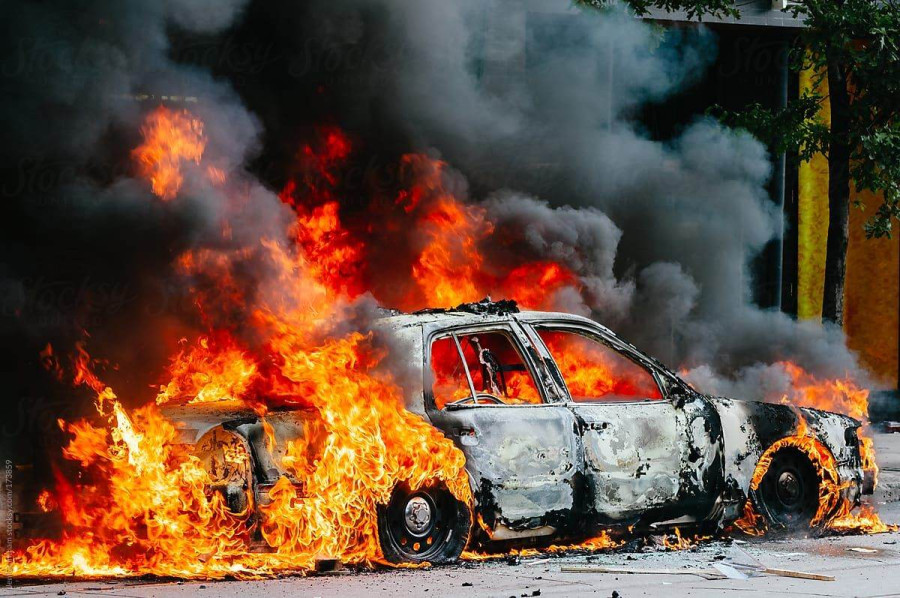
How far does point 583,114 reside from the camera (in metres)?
13.4

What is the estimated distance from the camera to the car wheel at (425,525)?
643cm

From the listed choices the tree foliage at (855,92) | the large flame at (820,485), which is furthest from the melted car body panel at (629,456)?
the tree foliage at (855,92)

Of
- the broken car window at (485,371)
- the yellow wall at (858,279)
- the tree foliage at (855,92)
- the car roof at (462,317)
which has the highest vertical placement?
the tree foliage at (855,92)

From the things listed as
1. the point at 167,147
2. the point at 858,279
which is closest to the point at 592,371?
the point at 167,147

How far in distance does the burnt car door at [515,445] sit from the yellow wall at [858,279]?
434 inches

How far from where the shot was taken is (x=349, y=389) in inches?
259

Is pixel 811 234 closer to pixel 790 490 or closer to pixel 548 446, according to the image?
pixel 790 490

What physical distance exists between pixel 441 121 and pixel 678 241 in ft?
11.3

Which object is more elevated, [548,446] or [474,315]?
[474,315]

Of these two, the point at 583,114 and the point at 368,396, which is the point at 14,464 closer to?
the point at 368,396

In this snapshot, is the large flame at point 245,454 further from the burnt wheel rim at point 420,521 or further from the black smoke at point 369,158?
the black smoke at point 369,158

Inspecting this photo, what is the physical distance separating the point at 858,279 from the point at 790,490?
10517 millimetres

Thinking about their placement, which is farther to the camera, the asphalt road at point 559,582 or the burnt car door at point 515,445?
the burnt car door at point 515,445

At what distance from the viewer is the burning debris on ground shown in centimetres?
614
